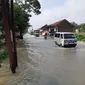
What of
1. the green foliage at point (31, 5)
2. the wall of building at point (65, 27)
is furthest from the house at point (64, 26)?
the green foliage at point (31, 5)

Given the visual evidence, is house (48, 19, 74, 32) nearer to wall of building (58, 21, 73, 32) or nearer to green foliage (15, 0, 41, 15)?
wall of building (58, 21, 73, 32)

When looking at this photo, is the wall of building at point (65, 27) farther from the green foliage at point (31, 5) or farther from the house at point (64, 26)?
the green foliage at point (31, 5)

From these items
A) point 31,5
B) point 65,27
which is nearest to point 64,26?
point 65,27

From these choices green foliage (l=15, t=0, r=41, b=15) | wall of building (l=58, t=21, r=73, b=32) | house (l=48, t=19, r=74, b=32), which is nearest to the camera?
green foliage (l=15, t=0, r=41, b=15)

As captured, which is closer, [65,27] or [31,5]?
[31,5]

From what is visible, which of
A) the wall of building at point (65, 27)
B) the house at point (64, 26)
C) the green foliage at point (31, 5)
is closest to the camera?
the green foliage at point (31, 5)

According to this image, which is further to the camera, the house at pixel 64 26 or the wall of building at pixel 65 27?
the wall of building at pixel 65 27

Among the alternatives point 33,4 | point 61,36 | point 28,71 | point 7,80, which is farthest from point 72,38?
point 33,4

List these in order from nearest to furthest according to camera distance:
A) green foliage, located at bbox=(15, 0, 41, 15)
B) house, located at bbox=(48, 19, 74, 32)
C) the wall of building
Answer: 1. green foliage, located at bbox=(15, 0, 41, 15)
2. house, located at bbox=(48, 19, 74, 32)
3. the wall of building

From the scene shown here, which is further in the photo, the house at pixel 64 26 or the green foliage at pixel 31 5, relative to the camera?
the house at pixel 64 26

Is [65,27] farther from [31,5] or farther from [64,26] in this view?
[31,5]

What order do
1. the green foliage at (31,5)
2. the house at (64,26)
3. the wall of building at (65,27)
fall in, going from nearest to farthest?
the green foliage at (31,5) < the house at (64,26) < the wall of building at (65,27)

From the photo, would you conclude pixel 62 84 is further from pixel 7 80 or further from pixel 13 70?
pixel 13 70

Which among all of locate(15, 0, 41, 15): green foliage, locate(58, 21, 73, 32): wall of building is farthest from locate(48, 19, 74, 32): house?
locate(15, 0, 41, 15): green foliage
